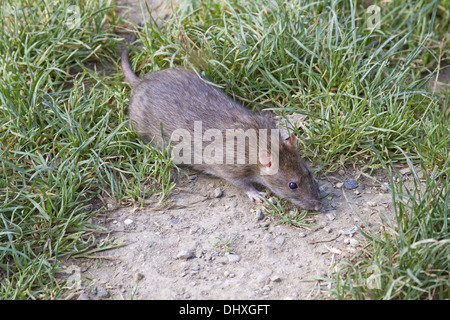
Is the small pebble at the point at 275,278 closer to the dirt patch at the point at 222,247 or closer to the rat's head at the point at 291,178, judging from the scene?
the dirt patch at the point at 222,247

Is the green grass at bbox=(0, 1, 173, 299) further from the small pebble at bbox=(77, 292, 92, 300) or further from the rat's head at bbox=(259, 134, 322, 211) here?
the rat's head at bbox=(259, 134, 322, 211)

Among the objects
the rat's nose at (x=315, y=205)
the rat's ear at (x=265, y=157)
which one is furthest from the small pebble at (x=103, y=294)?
the rat's nose at (x=315, y=205)

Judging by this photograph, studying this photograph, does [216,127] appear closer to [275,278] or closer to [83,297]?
[275,278]

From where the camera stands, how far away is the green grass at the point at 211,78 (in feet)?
14.2

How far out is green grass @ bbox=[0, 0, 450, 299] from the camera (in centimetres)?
433

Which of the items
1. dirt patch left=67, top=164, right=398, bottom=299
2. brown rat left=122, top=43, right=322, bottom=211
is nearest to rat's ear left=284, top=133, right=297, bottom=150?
brown rat left=122, top=43, right=322, bottom=211

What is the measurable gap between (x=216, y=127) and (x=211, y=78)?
770mm

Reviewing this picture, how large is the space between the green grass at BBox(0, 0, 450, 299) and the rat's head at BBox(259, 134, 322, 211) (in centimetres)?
23

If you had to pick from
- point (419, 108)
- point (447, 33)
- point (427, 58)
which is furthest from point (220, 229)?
point (447, 33)

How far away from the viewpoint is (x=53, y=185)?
14.9 feet

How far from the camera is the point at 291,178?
4719 millimetres

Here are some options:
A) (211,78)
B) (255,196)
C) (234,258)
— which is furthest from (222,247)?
→ (211,78)
